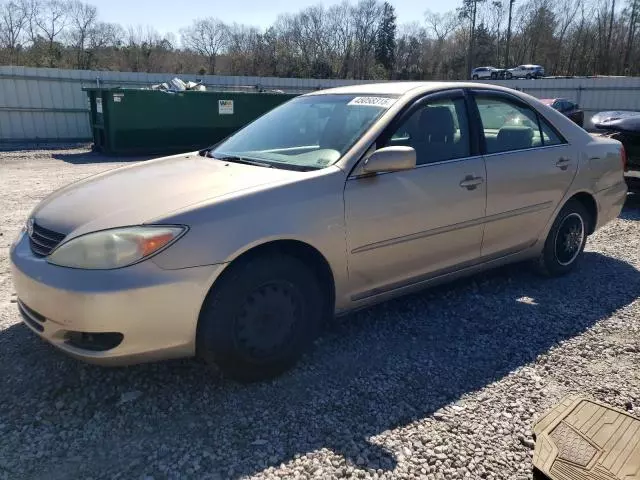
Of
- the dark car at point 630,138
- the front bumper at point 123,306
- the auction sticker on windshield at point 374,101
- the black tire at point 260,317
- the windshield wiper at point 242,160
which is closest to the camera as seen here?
the front bumper at point 123,306

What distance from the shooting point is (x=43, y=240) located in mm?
2721

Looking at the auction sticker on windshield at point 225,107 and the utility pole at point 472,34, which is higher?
the utility pole at point 472,34

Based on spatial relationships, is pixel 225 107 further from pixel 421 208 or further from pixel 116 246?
pixel 116 246

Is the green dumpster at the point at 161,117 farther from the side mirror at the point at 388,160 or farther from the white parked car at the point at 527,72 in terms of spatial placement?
the white parked car at the point at 527,72

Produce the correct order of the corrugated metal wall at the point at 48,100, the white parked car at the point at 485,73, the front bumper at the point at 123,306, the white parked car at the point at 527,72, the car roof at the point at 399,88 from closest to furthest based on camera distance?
the front bumper at the point at 123,306, the car roof at the point at 399,88, the corrugated metal wall at the point at 48,100, the white parked car at the point at 527,72, the white parked car at the point at 485,73

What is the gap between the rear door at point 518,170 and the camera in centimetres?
385

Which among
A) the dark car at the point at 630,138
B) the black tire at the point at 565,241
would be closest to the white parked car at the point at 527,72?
the dark car at the point at 630,138

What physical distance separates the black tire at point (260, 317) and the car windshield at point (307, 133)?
71 cm

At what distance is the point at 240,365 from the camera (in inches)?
108

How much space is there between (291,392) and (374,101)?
1973 mm

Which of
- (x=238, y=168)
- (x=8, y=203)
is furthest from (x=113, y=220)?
(x=8, y=203)

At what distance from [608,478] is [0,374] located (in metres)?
3.10

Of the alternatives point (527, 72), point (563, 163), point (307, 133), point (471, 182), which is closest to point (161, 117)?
point (307, 133)

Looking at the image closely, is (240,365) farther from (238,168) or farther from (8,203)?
(8,203)
